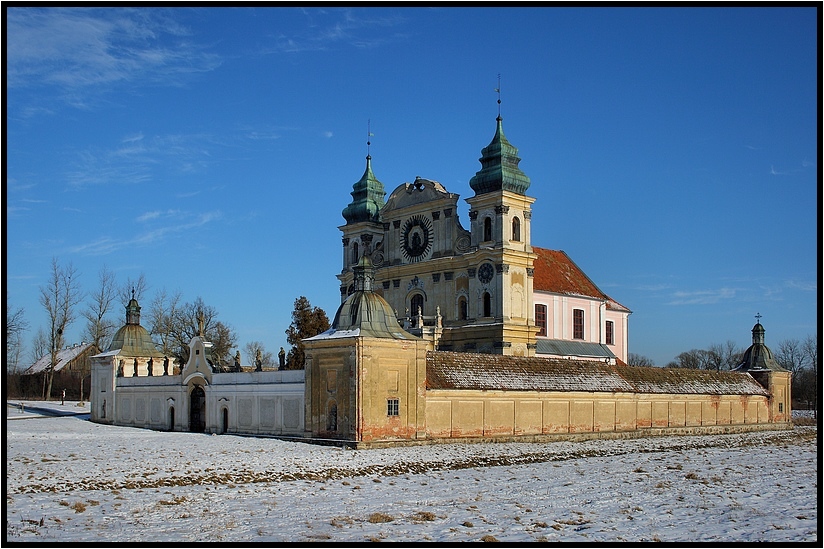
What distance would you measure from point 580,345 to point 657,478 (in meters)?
36.9

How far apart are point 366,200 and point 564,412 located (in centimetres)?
2469

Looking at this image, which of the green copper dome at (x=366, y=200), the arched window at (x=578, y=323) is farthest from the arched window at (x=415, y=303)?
the arched window at (x=578, y=323)

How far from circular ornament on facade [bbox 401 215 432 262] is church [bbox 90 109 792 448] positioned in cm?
9

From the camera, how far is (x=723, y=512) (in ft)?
59.9

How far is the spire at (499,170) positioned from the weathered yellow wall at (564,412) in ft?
47.7

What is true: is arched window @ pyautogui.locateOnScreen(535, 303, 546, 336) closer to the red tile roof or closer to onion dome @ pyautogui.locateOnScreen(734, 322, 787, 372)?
the red tile roof

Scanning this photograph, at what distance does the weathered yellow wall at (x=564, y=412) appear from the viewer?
120 ft

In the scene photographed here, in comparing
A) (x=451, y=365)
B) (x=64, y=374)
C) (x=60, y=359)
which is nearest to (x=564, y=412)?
(x=451, y=365)

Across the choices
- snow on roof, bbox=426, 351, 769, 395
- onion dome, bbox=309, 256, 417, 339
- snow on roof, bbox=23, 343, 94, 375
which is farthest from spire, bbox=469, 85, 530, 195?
snow on roof, bbox=23, 343, 94, 375

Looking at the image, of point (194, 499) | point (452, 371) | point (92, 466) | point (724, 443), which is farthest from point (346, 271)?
point (194, 499)

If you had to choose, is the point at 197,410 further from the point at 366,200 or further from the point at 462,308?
the point at 366,200

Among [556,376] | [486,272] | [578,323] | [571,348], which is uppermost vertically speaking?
[486,272]

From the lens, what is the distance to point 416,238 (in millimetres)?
57156

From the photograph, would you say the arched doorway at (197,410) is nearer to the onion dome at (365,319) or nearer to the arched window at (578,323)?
the onion dome at (365,319)
